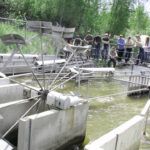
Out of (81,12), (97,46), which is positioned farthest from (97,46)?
(81,12)

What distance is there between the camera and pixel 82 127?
923cm

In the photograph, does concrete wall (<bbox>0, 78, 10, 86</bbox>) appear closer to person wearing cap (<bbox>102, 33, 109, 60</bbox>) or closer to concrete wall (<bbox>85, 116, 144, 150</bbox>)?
concrete wall (<bbox>85, 116, 144, 150</bbox>)

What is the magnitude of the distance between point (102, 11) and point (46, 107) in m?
19.3

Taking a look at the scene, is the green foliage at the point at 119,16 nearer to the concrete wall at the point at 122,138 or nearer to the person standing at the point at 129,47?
the person standing at the point at 129,47

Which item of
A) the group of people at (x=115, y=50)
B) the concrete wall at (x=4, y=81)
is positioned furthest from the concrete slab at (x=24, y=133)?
the group of people at (x=115, y=50)

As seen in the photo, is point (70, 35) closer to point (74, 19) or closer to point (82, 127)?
point (74, 19)

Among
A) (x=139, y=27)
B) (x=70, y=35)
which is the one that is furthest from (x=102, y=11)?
(x=139, y=27)

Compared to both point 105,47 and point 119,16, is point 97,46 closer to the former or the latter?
point 105,47

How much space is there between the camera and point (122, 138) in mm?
6930

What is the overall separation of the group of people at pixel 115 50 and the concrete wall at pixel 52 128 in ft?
31.8

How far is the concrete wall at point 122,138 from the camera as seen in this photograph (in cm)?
622

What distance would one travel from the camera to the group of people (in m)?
18.7

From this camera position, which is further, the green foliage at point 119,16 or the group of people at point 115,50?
the green foliage at point 119,16

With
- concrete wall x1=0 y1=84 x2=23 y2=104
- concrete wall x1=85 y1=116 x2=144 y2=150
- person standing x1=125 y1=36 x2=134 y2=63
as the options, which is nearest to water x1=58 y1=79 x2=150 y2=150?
concrete wall x1=85 y1=116 x2=144 y2=150
